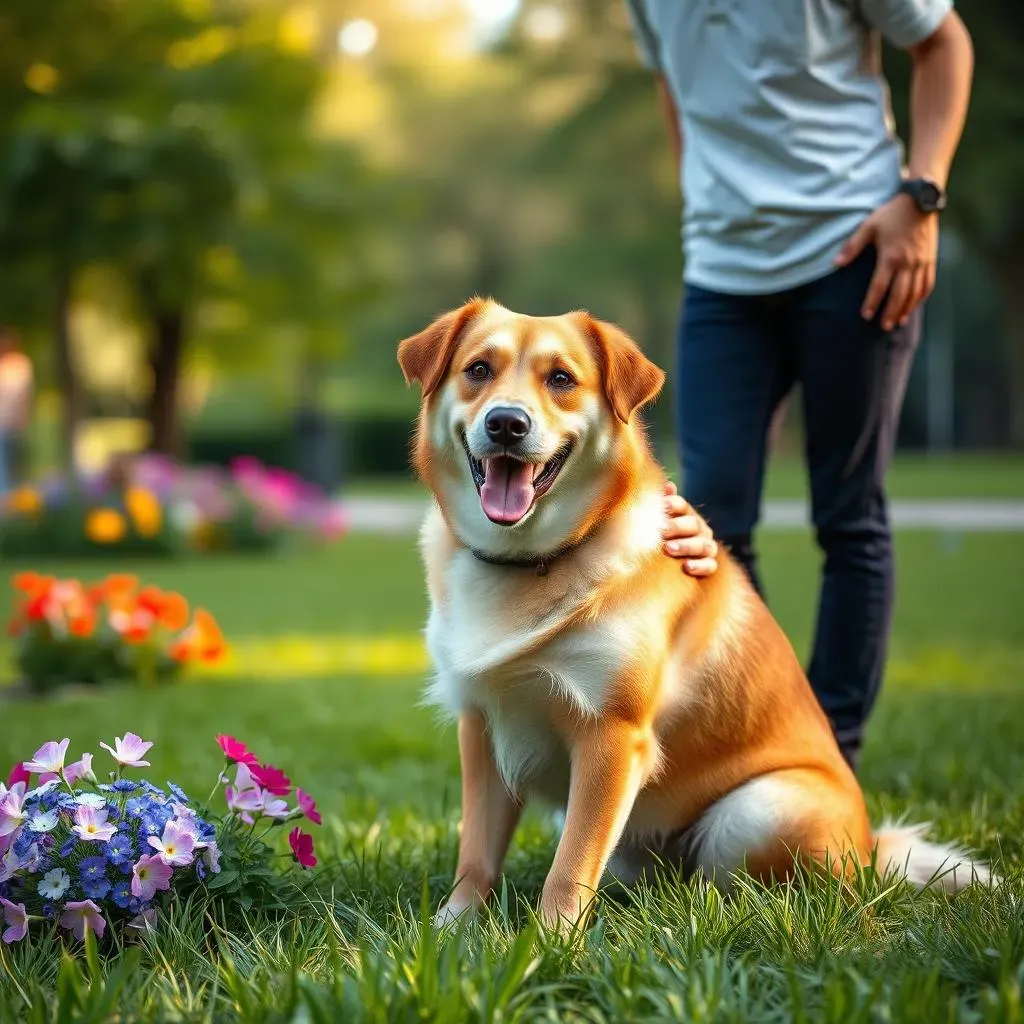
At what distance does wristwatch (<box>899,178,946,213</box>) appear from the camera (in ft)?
11.2

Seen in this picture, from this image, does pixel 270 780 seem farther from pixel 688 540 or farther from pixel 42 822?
pixel 688 540

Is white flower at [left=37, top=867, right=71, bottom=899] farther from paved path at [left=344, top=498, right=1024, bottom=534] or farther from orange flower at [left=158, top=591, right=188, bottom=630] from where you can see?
paved path at [left=344, top=498, right=1024, bottom=534]

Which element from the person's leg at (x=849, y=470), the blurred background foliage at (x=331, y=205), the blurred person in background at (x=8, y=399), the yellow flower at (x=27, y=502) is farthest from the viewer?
the blurred person in background at (x=8, y=399)

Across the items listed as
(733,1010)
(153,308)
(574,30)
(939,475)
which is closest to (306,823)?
(733,1010)

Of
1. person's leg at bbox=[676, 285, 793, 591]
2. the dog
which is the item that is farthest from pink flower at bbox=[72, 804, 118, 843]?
person's leg at bbox=[676, 285, 793, 591]

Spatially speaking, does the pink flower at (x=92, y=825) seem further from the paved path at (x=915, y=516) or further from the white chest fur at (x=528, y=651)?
the paved path at (x=915, y=516)

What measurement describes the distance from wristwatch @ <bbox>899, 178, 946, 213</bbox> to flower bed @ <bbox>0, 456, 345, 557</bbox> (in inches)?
448

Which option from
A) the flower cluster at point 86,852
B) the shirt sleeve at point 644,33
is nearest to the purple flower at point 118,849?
the flower cluster at point 86,852

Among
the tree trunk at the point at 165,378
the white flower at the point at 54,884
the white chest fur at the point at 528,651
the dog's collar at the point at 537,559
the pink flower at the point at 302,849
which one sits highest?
the dog's collar at the point at 537,559

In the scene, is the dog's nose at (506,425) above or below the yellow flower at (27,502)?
above

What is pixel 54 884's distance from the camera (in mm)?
2617

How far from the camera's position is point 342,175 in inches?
740

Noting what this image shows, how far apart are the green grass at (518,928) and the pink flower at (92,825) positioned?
0.23 meters

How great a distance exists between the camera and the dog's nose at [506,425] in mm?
2709
